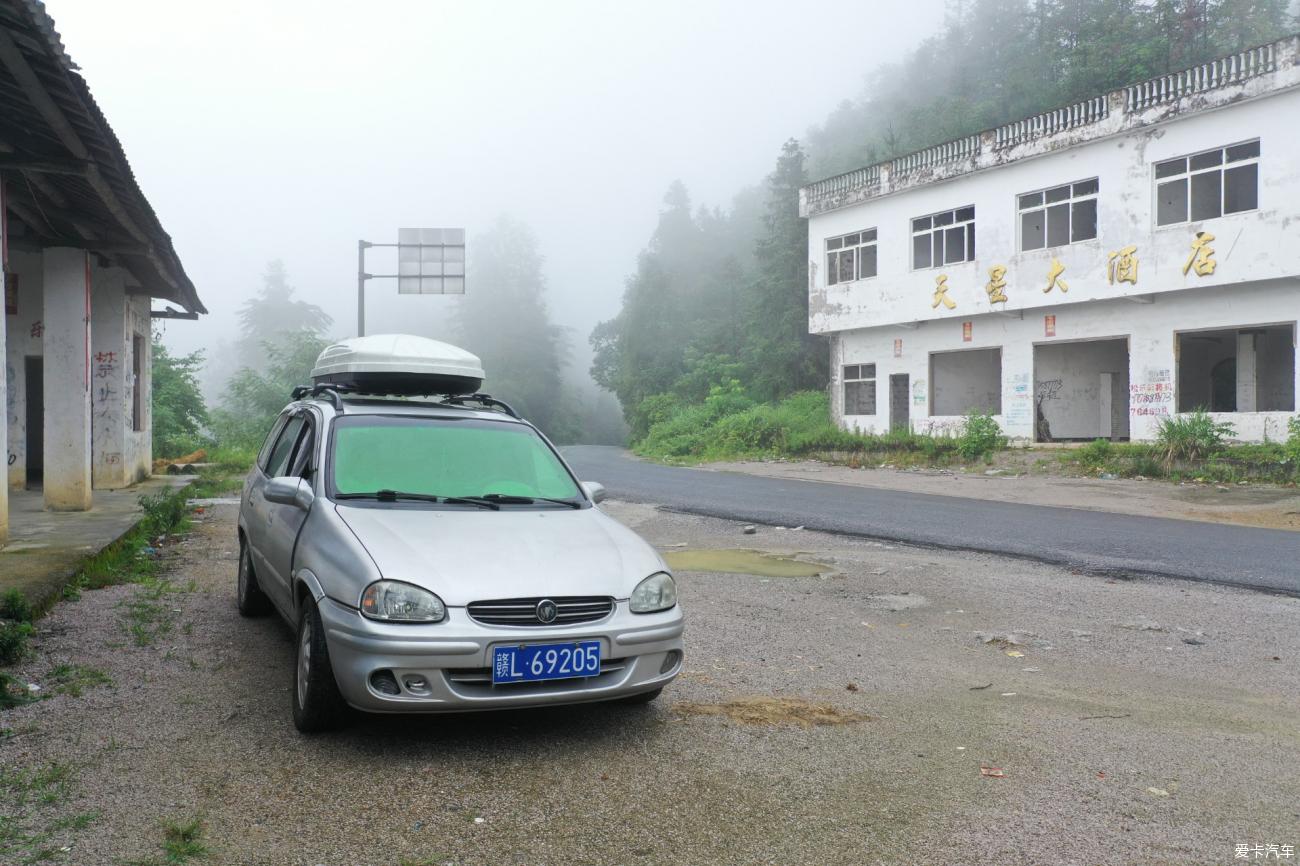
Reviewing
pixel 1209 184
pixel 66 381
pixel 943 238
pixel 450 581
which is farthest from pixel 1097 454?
pixel 450 581

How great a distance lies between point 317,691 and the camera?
13.9 feet

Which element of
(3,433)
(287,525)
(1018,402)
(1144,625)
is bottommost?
(1144,625)

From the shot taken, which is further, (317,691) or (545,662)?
(317,691)

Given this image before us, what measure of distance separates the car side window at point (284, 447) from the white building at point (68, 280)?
2863 millimetres

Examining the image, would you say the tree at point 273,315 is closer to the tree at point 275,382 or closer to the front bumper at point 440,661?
the tree at point 275,382

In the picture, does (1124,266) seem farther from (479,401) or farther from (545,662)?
(545,662)

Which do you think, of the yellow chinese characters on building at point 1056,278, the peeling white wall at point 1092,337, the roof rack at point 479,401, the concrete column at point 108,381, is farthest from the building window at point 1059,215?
the roof rack at point 479,401

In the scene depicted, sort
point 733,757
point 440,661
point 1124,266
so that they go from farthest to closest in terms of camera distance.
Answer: point 1124,266, point 733,757, point 440,661

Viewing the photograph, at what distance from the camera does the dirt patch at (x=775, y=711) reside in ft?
15.5

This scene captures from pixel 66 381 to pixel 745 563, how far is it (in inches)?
350

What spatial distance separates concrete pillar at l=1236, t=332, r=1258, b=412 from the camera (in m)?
23.6

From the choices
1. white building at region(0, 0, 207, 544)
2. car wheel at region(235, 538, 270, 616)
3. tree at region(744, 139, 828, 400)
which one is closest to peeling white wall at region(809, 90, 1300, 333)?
tree at region(744, 139, 828, 400)

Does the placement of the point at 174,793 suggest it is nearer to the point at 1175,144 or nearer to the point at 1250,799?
the point at 1250,799

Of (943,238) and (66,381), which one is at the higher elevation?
(943,238)
